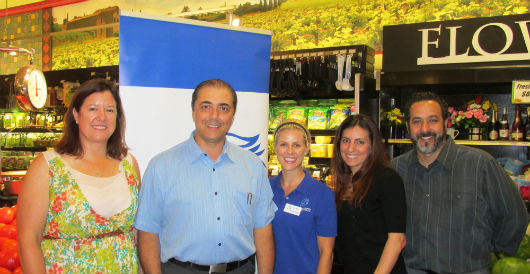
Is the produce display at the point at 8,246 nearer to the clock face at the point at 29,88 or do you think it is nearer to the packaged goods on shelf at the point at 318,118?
the clock face at the point at 29,88

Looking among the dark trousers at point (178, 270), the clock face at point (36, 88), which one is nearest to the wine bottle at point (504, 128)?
the dark trousers at point (178, 270)

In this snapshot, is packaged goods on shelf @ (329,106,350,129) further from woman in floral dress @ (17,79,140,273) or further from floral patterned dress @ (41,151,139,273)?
floral patterned dress @ (41,151,139,273)

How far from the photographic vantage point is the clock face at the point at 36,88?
5324 mm

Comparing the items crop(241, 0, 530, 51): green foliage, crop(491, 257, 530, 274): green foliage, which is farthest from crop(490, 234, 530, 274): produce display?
crop(241, 0, 530, 51): green foliage

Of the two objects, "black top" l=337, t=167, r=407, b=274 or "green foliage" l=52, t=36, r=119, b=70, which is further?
"green foliage" l=52, t=36, r=119, b=70

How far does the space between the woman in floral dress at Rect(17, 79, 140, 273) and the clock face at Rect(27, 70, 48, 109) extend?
379 cm

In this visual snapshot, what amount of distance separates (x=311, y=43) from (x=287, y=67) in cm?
151

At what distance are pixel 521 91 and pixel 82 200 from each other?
13.6 ft

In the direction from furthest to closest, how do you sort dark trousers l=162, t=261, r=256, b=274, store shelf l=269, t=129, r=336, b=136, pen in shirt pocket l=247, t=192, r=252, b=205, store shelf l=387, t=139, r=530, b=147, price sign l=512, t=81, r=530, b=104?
1. store shelf l=269, t=129, r=336, b=136
2. store shelf l=387, t=139, r=530, b=147
3. price sign l=512, t=81, r=530, b=104
4. pen in shirt pocket l=247, t=192, r=252, b=205
5. dark trousers l=162, t=261, r=256, b=274

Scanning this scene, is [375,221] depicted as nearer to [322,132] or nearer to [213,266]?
[213,266]

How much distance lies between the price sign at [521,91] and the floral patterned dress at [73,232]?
13.1 feet

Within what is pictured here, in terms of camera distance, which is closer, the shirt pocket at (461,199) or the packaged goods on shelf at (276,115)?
the shirt pocket at (461,199)

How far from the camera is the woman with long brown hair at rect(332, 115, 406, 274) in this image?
2178 mm

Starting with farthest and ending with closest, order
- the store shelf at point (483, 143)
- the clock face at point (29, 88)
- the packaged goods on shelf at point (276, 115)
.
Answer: the packaged goods on shelf at point (276, 115) < the clock face at point (29, 88) < the store shelf at point (483, 143)
